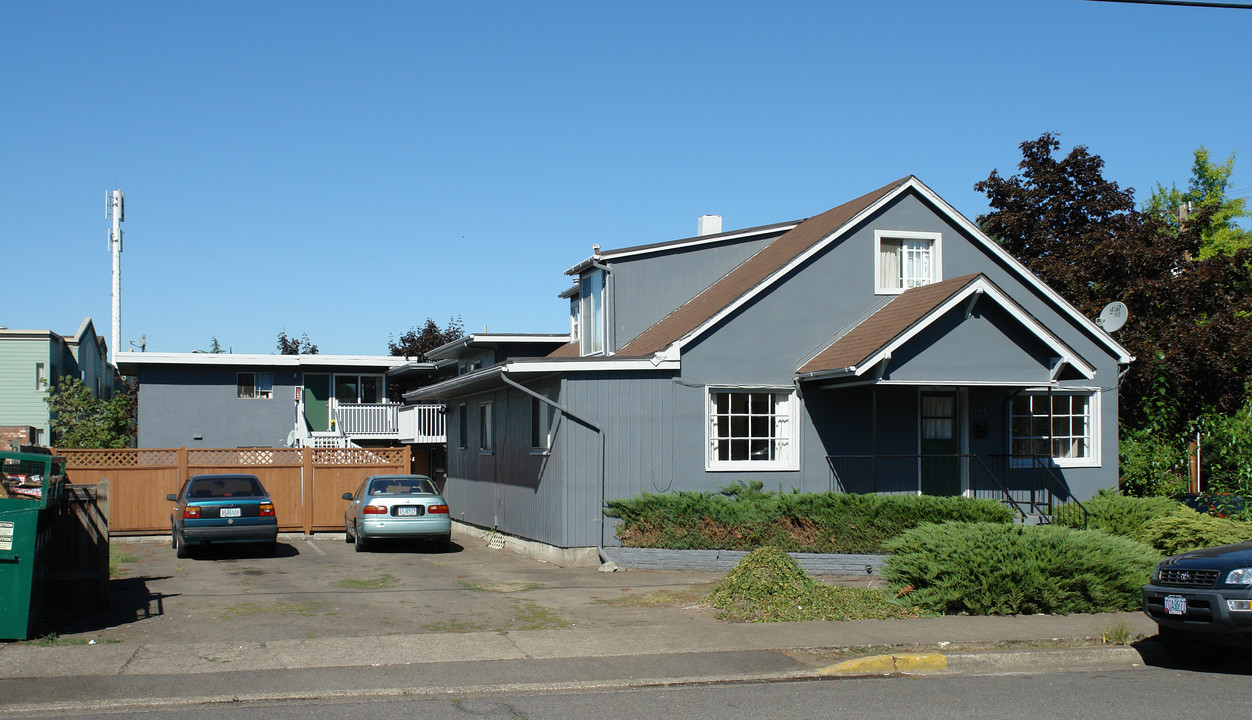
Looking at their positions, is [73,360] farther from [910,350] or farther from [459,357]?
[910,350]

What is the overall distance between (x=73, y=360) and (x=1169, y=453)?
4286 cm

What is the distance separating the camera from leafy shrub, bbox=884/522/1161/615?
11.8m

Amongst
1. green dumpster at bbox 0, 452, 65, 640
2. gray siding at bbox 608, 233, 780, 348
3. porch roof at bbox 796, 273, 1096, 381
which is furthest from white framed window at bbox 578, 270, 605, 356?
green dumpster at bbox 0, 452, 65, 640

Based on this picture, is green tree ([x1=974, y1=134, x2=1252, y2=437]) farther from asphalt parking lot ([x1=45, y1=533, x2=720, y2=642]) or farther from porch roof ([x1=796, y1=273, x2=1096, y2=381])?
asphalt parking lot ([x1=45, y1=533, x2=720, y2=642])

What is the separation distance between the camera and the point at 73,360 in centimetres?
4641

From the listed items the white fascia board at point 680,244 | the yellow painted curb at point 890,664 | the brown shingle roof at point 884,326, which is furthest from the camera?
the white fascia board at point 680,244

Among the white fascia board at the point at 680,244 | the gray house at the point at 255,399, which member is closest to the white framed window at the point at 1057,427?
the white fascia board at the point at 680,244

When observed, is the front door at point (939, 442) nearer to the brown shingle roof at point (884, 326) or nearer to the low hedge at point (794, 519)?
the brown shingle roof at point (884, 326)

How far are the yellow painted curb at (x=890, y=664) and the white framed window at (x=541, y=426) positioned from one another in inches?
349

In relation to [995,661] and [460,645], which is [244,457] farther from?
[995,661]

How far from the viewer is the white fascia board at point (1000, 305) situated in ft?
54.3

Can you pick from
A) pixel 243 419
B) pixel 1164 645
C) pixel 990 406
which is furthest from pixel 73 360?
pixel 1164 645

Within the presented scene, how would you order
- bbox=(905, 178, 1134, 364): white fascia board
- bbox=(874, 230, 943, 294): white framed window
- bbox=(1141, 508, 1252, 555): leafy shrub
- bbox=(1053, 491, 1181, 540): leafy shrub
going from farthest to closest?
bbox=(905, 178, 1134, 364): white fascia board < bbox=(874, 230, 943, 294): white framed window < bbox=(1053, 491, 1181, 540): leafy shrub < bbox=(1141, 508, 1252, 555): leafy shrub

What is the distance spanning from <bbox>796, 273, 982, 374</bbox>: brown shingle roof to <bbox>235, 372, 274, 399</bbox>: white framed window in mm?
23285
